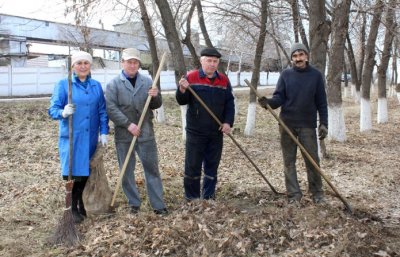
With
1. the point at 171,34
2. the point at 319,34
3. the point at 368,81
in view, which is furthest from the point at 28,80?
the point at 319,34

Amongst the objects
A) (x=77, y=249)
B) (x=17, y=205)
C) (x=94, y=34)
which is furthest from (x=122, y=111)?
(x=94, y=34)

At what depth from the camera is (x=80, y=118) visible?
15.6ft

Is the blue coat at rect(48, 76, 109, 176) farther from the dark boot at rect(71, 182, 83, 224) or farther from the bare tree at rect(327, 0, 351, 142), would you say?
the bare tree at rect(327, 0, 351, 142)

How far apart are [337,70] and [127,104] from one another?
23.6 ft

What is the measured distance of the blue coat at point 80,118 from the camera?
471 centimetres

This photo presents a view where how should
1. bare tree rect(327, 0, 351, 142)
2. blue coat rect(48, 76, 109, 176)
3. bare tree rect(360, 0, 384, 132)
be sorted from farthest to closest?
bare tree rect(360, 0, 384, 132), bare tree rect(327, 0, 351, 142), blue coat rect(48, 76, 109, 176)

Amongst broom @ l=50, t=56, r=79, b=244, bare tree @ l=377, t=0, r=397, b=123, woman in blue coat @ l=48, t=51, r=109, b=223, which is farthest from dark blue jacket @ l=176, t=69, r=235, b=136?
bare tree @ l=377, t=0, r=397, b=123

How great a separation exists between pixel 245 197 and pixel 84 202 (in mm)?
2086

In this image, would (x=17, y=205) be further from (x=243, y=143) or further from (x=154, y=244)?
(x=243, y=143)

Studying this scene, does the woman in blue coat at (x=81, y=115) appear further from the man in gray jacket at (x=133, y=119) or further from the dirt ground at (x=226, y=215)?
the dirt ground at (x=226, y=215)

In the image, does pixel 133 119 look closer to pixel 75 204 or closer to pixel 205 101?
pixel 205 101

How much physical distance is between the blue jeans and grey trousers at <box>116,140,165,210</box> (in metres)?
0.41

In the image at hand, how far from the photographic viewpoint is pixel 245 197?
19.6 feet

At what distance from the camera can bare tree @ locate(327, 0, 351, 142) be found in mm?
10266
